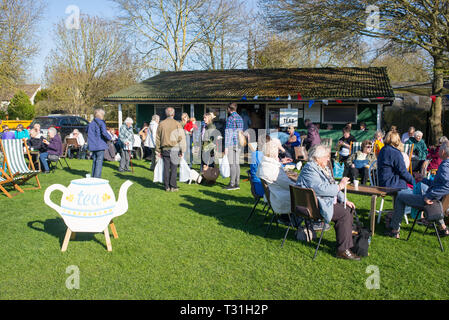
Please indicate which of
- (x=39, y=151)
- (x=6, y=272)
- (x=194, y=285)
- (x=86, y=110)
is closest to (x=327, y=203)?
(x=194, y=285)

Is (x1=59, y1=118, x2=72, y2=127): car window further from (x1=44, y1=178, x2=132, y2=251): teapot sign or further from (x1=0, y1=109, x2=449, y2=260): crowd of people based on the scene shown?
(x1=44, y1=178, x2=132, y2=251): teapot sign

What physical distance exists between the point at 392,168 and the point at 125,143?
25.5ft

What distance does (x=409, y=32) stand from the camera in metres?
12.8

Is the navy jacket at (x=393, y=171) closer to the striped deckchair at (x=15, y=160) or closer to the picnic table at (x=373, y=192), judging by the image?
the picnic table at (x=373, y=192)

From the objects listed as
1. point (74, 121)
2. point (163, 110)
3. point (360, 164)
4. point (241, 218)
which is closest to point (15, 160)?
point (241, 218)

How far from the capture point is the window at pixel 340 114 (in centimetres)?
1533

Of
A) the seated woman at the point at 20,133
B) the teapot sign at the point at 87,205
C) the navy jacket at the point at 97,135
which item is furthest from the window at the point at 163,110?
the teapot sign at the point at 87,205

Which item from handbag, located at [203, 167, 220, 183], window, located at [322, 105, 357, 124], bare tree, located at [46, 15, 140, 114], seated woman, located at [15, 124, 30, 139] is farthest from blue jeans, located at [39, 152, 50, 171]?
bare tree, located at [46, 15, 140, 114]

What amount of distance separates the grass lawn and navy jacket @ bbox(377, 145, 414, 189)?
0.71 meters

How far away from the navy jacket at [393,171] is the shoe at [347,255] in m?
1.81

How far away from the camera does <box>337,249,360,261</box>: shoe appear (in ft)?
15.0

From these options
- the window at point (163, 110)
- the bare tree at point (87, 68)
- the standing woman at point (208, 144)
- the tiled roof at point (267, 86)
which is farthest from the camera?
the bare tree at point (87, 68)

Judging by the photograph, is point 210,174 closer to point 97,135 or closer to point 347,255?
point 97,135

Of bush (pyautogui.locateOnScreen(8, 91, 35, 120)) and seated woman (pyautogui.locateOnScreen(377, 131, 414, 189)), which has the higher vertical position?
bush (pyautogui.locateOnScreen(8, 91, 35, 120))
